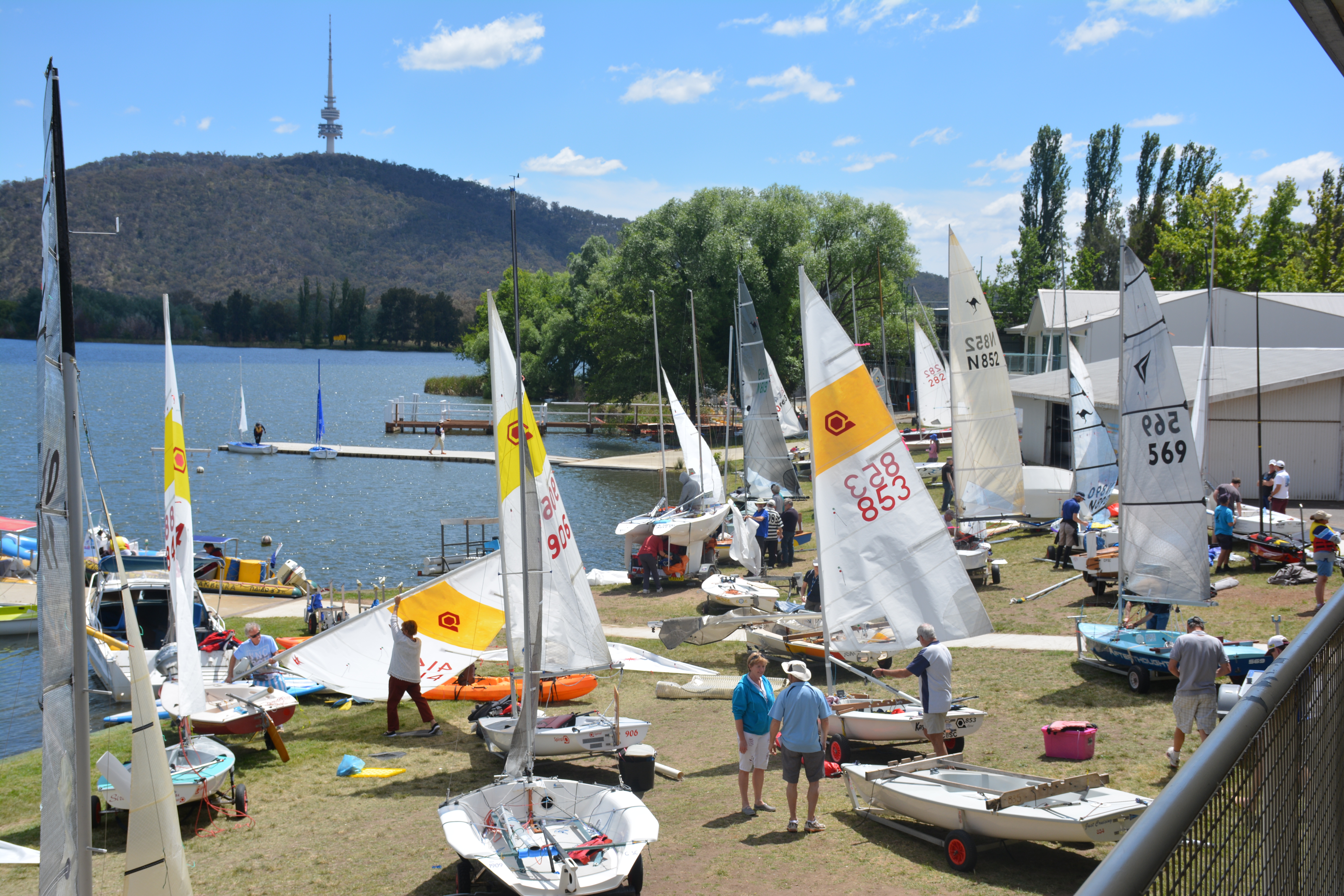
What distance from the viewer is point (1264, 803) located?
7.37 feet

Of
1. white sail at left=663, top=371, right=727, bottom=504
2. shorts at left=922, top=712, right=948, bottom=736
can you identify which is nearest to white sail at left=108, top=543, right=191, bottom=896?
shorts at left=922, top=712, right=948, bottom=736

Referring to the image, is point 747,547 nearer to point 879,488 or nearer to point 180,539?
point 879,488

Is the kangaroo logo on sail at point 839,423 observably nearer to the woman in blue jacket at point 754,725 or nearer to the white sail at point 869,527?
the white sail at point 869,527

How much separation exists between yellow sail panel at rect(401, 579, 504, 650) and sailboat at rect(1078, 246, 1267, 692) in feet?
29.1

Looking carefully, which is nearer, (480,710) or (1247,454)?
(480,710)

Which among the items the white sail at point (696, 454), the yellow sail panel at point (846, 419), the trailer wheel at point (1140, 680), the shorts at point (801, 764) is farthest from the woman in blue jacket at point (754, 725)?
the white sail at point (696, 454)

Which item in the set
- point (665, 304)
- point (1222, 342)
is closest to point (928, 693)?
point (1222, 342)

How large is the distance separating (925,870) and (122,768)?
261 inches

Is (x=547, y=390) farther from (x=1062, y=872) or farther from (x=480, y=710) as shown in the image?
(x=1062, y=872)

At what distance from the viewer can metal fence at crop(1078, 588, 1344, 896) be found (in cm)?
147

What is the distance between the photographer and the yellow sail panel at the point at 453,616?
14508mm

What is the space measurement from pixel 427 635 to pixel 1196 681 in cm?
1014

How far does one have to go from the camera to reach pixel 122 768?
7488 millimetres

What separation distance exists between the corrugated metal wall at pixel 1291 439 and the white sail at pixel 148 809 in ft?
87.4
